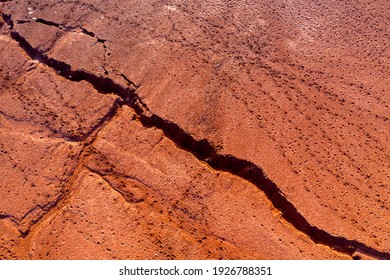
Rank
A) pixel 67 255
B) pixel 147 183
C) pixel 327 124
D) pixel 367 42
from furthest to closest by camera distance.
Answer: pixel 367 42 < pixel 327 124 < pixel 147 183 < pixel 67 255

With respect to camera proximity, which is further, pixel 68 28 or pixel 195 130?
pixel 68 28

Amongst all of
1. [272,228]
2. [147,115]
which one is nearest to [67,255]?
[147,115]

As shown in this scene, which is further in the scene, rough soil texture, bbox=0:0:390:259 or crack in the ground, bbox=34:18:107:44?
crack in the ground, bbox=34:18:107:44

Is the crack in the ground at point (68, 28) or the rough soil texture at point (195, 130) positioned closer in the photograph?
the rough soil texture at point (195, 130)

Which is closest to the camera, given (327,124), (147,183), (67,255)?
(67,255)

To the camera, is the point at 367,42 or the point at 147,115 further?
the point at 367,42

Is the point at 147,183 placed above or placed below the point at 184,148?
below

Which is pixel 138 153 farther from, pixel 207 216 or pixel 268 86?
pixel 268 86

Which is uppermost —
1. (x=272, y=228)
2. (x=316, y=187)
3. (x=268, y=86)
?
(x=268, y=86)
